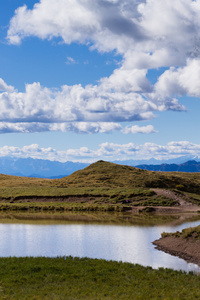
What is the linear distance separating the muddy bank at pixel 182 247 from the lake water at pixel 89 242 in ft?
3.17

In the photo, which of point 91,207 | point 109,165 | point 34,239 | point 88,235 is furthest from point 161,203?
point 109,165

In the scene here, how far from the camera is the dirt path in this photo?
8722 centimetres

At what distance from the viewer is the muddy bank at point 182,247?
1328 inches

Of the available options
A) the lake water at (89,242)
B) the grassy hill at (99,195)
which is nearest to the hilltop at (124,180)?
the grassy hill at (99,195)

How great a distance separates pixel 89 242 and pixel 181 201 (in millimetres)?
56300

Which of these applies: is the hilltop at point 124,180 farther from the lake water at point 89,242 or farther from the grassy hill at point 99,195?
the lake water at point 89,242

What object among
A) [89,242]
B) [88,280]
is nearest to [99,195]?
[89,242]

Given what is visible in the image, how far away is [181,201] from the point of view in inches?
3634

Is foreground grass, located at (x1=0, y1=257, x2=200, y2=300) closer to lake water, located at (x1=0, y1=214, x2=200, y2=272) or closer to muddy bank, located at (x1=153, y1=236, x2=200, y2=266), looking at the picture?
lake water, located at (x1=0, y1=214, x2=200, y2=272)

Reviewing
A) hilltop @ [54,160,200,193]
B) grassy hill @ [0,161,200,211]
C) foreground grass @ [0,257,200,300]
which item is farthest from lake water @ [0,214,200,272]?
hilltop @ [54,160,200,193]

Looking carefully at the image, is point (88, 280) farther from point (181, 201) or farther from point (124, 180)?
point (124, 180)

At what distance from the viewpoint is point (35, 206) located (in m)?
85.9

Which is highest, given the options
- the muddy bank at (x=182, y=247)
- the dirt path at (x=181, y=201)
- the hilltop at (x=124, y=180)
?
the hilltop at (x=124, y=180)

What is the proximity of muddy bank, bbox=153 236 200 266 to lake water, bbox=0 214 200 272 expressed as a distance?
0.97m
